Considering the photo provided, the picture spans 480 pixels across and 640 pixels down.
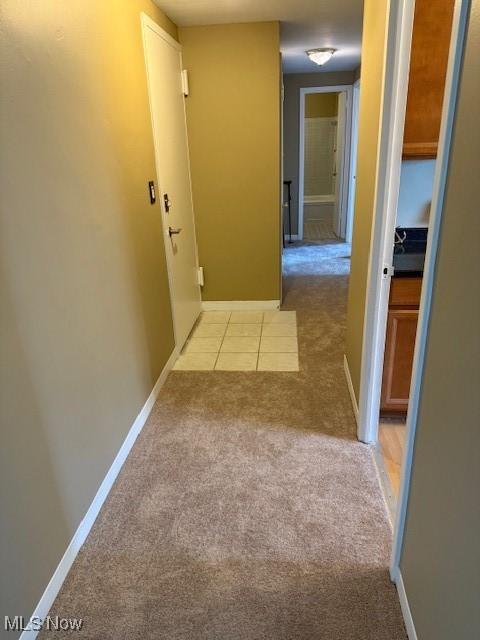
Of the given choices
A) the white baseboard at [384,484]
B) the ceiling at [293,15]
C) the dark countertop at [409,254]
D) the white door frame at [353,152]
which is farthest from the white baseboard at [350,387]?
the white door frame at [353,152]

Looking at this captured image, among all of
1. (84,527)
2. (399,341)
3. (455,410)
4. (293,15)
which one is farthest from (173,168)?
(455,410)

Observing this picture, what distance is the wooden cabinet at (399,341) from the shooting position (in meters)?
2.09

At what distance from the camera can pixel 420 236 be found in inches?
91.0

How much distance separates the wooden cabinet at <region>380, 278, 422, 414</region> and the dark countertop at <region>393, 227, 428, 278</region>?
4 centimetres

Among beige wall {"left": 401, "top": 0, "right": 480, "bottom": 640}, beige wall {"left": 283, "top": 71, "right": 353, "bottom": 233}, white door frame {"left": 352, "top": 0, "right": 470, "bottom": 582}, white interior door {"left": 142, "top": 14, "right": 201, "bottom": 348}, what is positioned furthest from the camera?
beige wall {"left": 283, "top": 71, "right": 353, "bottom": 233}

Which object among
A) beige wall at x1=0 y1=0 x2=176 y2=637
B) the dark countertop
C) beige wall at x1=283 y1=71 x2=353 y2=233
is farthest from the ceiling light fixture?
the dark countertop

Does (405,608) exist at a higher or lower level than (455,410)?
lower

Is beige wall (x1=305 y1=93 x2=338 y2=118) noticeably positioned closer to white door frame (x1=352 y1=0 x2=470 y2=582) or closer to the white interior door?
the white interior door

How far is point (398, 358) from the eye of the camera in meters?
2.21

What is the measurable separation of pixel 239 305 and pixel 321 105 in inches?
267

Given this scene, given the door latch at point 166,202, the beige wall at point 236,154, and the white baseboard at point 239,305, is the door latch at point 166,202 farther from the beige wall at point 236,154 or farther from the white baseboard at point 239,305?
the white baseboard at point 239,305

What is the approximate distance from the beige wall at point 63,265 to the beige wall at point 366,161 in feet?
3.90

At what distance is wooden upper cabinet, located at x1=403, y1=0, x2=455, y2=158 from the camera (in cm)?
184

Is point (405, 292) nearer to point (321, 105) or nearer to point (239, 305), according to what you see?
point (239, 305)
